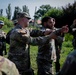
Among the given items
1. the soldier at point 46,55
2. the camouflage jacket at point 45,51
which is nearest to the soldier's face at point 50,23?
the soldier at point 46,55

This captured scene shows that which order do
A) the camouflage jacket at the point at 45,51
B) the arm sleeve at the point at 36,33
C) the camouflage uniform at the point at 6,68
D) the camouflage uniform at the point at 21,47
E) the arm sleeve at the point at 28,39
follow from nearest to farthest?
the camouflage uniform at the point at 6,68 → the arm sleeve at the point at 28,39 → the camouflage uniform at the point at 21,47 → the arm sleeve at the point at 36,33 → the camouflage jacket at the point at 45,51

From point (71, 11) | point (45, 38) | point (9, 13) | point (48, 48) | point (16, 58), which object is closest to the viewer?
point (45, 38)

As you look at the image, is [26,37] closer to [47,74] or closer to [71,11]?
[47,74]

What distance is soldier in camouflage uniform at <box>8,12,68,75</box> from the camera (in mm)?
5475

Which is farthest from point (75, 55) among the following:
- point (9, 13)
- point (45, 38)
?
point (9, 13)

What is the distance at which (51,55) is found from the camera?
259 inches

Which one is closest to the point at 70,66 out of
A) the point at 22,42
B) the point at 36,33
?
the point at 22,42

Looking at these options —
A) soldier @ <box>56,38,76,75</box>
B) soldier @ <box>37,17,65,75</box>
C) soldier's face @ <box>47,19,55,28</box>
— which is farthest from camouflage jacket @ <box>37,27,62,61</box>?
soldier @ <box>56,38,76,75</box>

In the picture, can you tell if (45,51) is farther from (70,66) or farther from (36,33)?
(70,66)

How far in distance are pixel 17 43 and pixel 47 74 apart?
Result: 3.91 ft

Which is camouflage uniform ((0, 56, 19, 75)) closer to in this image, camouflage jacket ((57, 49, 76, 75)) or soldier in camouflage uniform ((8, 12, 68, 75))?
camouflage jacket ((57, 49, 76, 75))

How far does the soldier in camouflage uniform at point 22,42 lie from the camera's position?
547cm

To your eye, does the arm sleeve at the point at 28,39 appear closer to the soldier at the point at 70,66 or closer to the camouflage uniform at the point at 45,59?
the camouflage uniform at the point at 45,59

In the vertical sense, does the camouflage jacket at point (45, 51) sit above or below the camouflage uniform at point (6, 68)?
below
